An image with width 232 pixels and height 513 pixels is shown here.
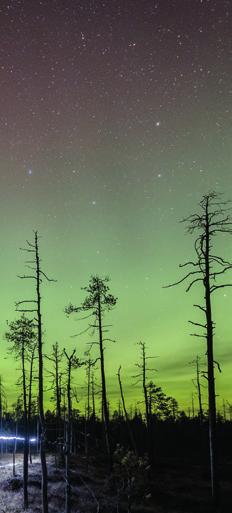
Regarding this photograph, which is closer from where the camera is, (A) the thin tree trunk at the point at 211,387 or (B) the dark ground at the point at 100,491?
(A) the thin tree trunk at the point at 211,387

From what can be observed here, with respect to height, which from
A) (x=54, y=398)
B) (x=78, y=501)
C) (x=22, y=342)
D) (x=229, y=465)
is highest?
(x=22, y=342)

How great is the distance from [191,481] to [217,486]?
3546 centimetres

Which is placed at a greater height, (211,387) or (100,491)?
(211,387)

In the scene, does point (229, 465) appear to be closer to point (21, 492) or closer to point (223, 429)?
point (223, 429)

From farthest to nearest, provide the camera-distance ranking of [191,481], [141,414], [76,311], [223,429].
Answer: [141,414], [223,429], [191,481], [76,311]

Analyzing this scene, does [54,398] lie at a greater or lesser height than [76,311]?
lesser

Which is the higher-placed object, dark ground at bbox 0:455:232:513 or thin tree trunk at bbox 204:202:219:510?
thin tree trunk at bbox 204:202:219:510

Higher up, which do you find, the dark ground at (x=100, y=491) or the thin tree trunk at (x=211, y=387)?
the thin tree trunk at (x=211, y=387)

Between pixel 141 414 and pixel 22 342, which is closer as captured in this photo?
pixel 22 342

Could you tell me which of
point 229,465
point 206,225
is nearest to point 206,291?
point 206,225

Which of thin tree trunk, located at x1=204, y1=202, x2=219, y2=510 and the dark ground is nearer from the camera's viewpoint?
thin tree trunk, located at x1=204, y1=202, x2=219, y2=510

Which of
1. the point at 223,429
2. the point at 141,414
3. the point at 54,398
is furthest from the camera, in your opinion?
the point at 141,414

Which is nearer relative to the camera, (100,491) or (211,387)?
(211,387)

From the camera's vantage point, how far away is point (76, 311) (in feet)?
92.2
